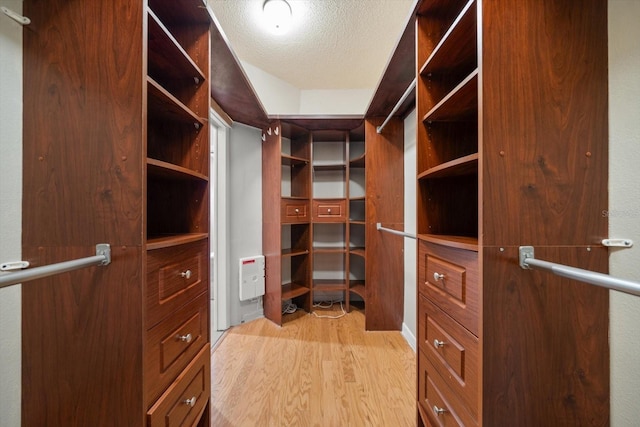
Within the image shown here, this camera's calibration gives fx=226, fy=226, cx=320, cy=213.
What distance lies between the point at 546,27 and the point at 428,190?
2.09 ft

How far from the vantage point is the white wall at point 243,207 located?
2189mm

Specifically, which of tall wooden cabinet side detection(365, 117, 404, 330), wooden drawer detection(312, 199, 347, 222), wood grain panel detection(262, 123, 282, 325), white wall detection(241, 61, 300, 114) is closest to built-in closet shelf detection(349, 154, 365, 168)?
tall wooden cabinet side detection(365, 117, 404, 330)

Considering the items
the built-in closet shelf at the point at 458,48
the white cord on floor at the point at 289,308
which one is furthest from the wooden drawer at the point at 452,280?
the white cord on floor at the point at 289,308

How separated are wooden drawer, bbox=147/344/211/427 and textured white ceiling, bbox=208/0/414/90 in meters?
2.08

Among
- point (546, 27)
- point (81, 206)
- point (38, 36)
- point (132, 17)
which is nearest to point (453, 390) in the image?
point (546, 27)

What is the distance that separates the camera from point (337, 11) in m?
1.68

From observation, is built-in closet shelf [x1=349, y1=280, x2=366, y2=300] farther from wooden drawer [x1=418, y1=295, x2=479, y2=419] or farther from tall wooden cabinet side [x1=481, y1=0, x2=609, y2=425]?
tall wooden cabinet side [x1=481, y1=0, x2=609, y2=425]

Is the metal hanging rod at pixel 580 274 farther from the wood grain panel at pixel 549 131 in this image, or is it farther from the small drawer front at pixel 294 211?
the small drawer front at pixel 294 211

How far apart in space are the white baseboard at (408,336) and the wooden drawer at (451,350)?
0.95 m

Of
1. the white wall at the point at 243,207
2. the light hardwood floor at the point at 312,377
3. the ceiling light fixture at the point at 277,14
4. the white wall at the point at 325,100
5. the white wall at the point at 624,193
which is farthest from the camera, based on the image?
the white wall at the point at 325,100

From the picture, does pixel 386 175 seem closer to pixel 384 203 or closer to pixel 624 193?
pixel 384 203

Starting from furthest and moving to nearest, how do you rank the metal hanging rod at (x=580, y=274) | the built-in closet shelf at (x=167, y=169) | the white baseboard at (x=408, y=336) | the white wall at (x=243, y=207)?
the white wall at (x=243, y=207) → the white baseboard at (x=408, y=336) → the built-in closet shelf at (x=167, y=169) → the metal hanging rod at (x=580, y=274)

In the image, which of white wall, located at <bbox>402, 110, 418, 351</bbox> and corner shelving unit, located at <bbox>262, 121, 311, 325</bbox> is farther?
corner shelving unit, located at <bbox>262, 121, 311, 325</bbox>

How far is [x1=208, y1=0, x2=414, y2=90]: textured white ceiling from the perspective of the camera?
1651mm
